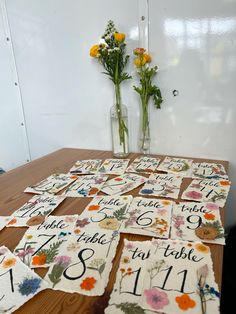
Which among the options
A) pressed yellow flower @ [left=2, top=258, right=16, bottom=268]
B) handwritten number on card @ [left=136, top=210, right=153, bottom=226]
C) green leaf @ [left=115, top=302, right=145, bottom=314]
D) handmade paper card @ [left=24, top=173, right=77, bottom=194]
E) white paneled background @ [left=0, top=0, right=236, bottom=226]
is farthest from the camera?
white paneled background @ [left=0, top=0, right=236, bottom=226]

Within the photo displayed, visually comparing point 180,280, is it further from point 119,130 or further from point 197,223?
point 119,130

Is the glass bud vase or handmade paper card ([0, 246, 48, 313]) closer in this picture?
handmade paper card ([0, 246, 48, 313])

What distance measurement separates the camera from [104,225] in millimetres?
602

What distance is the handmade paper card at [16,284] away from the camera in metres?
0.41

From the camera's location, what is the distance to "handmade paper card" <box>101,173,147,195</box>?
2.55 feet

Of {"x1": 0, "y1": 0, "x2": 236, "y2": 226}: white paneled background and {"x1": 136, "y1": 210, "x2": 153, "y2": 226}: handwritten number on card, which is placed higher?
{"x1": 0, "y1": 0, "x2": 236, "y2": 226}: white paneled background

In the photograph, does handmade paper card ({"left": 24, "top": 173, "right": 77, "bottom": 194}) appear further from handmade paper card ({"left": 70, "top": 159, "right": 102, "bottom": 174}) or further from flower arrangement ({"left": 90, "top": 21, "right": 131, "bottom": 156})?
flower arrangement ({"left": 90, "top": 21, "right": 131, "bottom": 156})

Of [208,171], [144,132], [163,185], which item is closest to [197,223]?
[163,185]

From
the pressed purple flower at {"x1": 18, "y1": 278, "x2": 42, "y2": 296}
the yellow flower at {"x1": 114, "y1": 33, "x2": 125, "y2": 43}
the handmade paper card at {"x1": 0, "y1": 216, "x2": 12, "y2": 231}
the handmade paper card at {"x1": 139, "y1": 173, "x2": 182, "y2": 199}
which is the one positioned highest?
the yellow flower at {"x1": 114, "y1": 33, "x2": 125, "y2": 43}

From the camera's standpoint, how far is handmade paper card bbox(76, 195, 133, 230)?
606 millimetres

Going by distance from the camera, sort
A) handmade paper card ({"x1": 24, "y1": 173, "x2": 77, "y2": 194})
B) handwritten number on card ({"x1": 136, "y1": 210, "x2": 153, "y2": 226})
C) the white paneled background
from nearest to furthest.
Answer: handwritten number on card ({"x1": 136, "y1": 210, "x2": 153, "y2": 226})
handmade paper card ({"x1": 24, "y1": 173, "x2": 77, "y2": 194})
the white paneled background

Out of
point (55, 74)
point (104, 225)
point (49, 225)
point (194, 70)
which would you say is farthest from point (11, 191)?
point (194, 70)

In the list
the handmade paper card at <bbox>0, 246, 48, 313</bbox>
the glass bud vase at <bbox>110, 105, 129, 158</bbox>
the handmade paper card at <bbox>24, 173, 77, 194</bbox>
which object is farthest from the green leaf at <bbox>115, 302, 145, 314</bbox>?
the glass bud vase at <bbox>110, 105, 129, 158</bbox>

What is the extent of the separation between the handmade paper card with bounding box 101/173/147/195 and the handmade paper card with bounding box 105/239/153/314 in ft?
0.80
